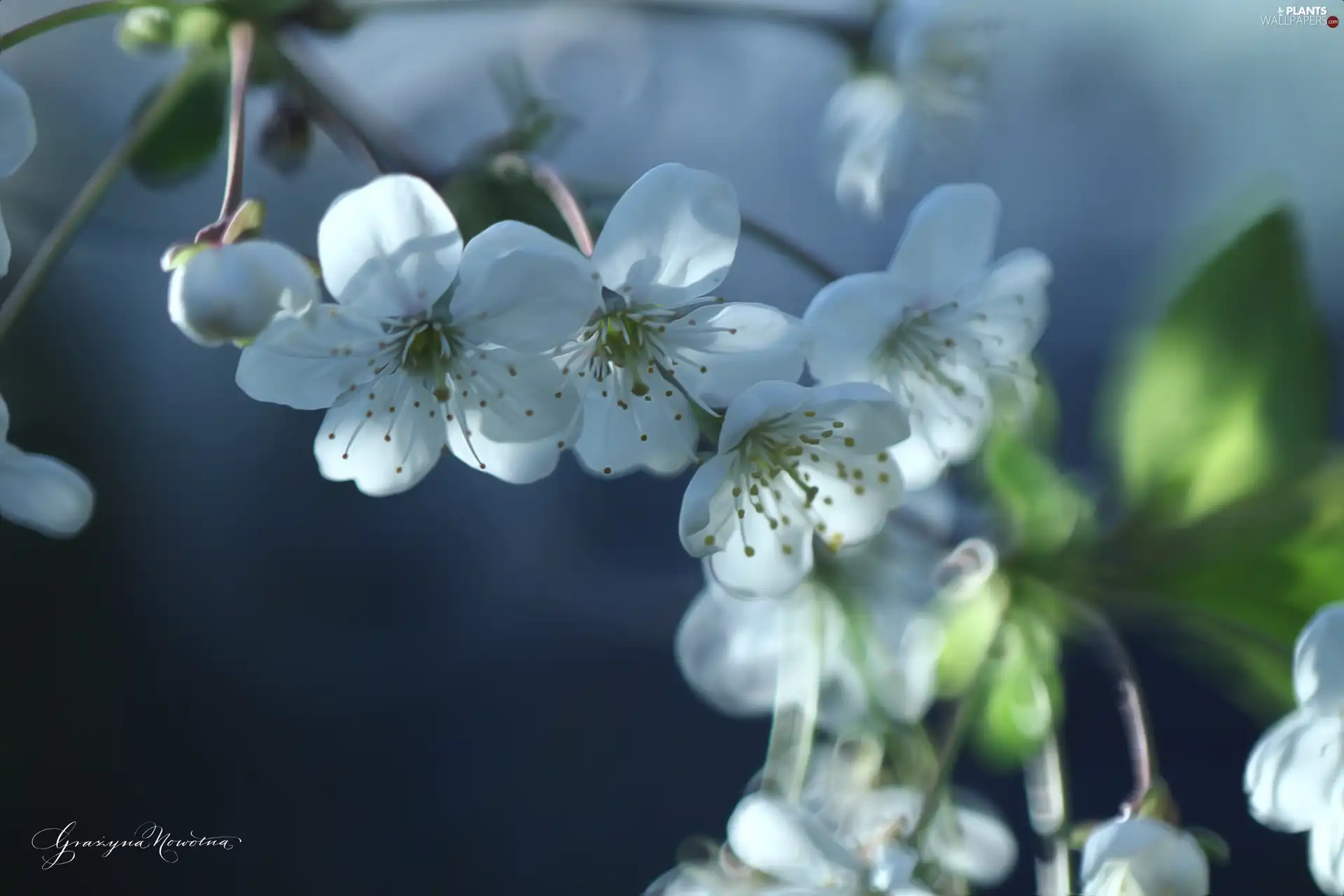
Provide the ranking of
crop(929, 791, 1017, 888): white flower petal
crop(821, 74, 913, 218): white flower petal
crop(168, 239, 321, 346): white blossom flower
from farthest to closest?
crop(821, 74, 913, 218): white flower petal → crop(929, 791, 1017, 888): white flower petal → crop(168, 239, 321, 346): white blossom flower

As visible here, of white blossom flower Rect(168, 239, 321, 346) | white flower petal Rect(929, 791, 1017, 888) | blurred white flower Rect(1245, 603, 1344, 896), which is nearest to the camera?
white blossom flower Rect(168, 239, 321, 346)

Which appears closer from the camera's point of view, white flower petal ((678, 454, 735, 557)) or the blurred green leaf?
white flower petal ((678, 454, 735, 557))

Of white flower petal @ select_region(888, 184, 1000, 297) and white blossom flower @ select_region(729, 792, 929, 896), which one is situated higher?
white flower petal @ select_region(888, 184, 1000, 297)

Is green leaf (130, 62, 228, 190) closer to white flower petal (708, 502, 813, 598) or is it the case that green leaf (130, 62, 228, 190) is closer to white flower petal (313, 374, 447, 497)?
white flower petal (313, 374, 447, 497)

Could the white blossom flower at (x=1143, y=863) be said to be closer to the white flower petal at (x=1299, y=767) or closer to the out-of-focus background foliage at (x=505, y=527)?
the white flower petal at (x=1299, y=767)

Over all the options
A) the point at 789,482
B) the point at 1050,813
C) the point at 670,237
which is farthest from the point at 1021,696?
the point at 670,237

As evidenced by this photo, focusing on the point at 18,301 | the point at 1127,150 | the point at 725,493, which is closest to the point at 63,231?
the point at 18,301
